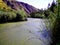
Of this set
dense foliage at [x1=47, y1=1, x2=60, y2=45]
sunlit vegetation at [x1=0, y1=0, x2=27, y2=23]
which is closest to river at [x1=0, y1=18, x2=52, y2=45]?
dense foliage at [x1=47, y1=1, x2=60, y2=45]

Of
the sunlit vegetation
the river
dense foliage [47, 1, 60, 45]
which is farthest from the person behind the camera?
the sunlit vegetation

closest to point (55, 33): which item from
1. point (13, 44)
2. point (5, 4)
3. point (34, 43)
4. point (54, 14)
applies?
point (54, 14)

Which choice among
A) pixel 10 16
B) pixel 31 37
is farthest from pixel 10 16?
pixel 31 37

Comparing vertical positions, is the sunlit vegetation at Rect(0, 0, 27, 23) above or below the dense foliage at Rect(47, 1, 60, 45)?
below

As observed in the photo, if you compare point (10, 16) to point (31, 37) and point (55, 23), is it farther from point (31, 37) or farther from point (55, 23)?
point (55, 23)

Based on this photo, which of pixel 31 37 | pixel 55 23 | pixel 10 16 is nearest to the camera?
pixel 55 23

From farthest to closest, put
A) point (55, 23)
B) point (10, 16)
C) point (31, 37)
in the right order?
1. point (10, 16)
2. point (31, 37)
3. point (55, 23)

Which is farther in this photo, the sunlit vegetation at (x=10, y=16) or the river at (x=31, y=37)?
the sunlit vegetation at (x=10, y=16)

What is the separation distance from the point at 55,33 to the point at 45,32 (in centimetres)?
38

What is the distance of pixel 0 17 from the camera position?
17406 millimetres

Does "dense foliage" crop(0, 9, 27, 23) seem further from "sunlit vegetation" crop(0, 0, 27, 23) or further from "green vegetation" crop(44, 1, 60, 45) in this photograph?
"green vegetation" crop(44, 1, 60, 45)

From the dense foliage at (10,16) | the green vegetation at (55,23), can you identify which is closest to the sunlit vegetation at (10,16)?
the dense foliage at (10,16)

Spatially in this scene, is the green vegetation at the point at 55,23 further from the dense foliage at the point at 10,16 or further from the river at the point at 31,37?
the dense foliage at the point at 10,16

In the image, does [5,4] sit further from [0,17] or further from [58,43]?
[58,43]
